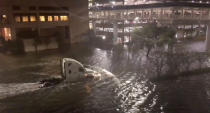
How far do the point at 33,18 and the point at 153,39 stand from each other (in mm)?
39811

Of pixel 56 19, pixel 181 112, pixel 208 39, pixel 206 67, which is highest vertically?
pixel 56 19

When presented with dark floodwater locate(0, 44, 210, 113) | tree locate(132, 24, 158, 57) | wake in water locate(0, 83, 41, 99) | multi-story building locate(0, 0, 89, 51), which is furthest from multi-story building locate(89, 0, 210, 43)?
wake in water locate(0, 83, 41, 99)

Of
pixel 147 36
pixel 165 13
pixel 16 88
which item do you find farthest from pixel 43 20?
pixel 16 88

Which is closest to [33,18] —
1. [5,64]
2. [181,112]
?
[5,64]

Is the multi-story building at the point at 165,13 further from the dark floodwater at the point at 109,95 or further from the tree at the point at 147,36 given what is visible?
the dark floodwater at the point at 109,95

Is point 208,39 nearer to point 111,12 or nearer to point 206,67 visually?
point 206,67

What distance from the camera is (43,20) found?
64812mm

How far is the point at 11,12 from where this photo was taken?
58281 millimetres

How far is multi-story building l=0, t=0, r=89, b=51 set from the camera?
5812cm

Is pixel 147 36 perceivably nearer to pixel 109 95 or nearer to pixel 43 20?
pixel 109 95

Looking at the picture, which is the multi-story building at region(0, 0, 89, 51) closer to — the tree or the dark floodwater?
the tree

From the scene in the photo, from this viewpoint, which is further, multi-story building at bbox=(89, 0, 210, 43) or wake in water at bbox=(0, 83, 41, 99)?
multi-story building at bbox=(89, 0, 210, 43)

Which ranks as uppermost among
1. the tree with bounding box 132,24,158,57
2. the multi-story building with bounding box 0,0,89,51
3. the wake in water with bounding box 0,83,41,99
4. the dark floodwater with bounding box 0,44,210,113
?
the multi-story building with bounding box 0,0,89,51

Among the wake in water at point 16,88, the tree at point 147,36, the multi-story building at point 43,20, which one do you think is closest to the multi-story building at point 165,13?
the multi-story building at point 43,20
